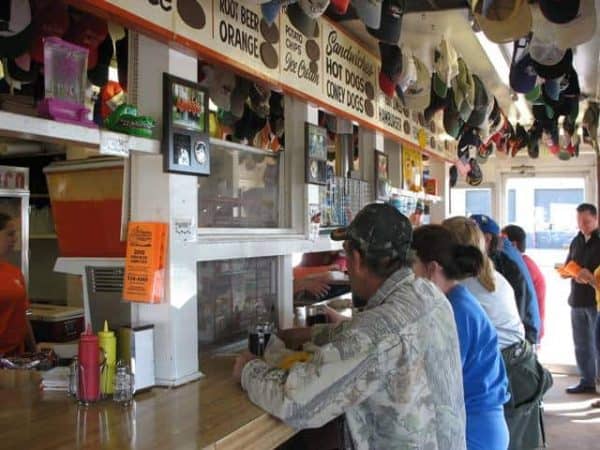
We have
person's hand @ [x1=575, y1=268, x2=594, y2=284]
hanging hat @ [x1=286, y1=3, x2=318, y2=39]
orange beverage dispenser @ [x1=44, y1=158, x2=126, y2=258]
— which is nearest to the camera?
orange beverage dispenser @ [x1=44, y1=158, x2=126, y2=258]

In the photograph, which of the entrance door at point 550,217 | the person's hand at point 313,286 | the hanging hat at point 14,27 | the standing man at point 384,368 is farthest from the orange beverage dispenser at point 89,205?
the entrance door at point 550,217

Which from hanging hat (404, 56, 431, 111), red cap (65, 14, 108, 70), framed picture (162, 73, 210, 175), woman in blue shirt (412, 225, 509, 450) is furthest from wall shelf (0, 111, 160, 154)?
hanging hat (404, 56, 431, 111)

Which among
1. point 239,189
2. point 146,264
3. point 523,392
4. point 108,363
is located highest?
point 239,189

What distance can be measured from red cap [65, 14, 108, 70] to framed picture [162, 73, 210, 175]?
0.71 m

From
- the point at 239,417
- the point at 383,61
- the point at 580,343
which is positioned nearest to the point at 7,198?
the point at 383,61

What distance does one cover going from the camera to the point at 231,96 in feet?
10.5

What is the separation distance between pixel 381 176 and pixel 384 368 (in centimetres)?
267

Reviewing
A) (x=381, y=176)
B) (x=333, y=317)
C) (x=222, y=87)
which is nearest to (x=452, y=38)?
(x=381, y=176)

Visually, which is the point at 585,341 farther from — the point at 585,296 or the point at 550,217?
the point at 550,217

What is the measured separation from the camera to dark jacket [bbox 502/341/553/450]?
2521 mm

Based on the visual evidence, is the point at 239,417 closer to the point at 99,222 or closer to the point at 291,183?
the point at 99,222

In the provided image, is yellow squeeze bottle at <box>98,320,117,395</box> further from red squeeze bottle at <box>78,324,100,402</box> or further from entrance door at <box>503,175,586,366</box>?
entrance door at <box>503,175,586,366</box>

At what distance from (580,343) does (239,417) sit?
5.08 m

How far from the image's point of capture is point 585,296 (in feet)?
18.7
